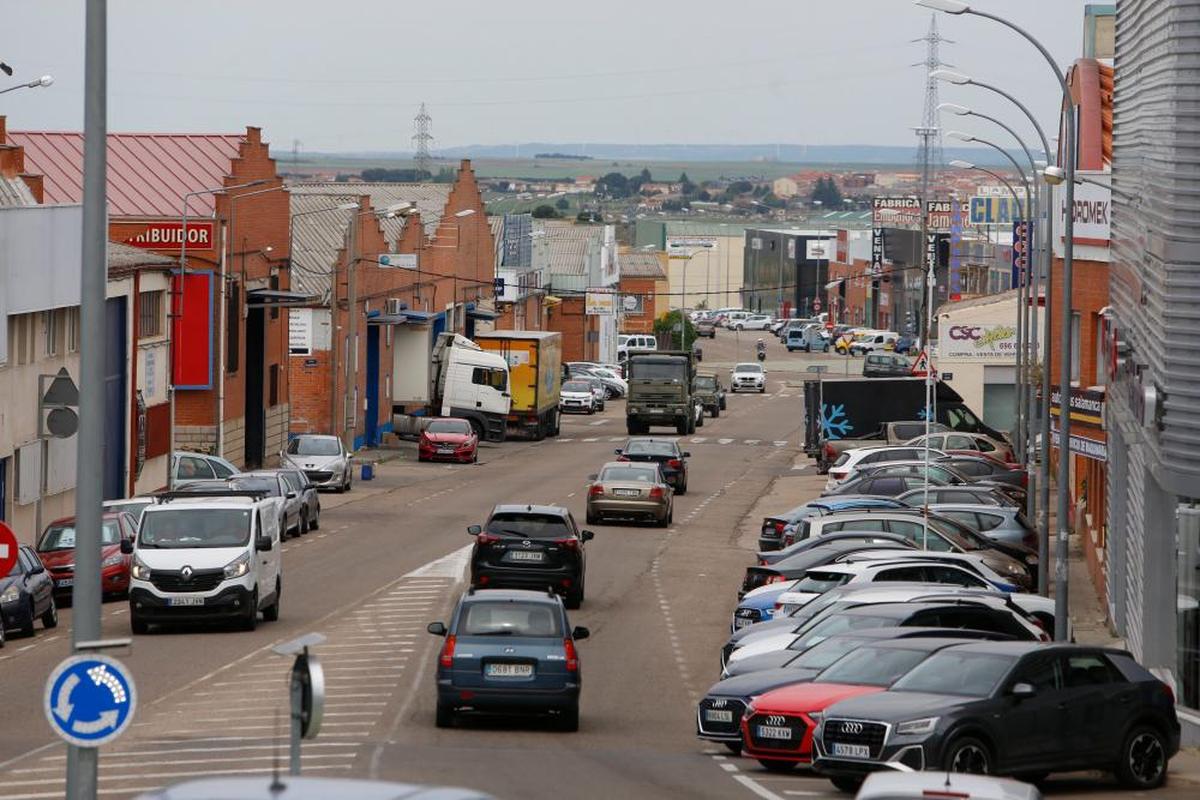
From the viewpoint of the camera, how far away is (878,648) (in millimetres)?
20578

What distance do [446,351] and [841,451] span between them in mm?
21225

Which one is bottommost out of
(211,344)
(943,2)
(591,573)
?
(591,573)

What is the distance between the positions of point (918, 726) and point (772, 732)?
98.9 inches

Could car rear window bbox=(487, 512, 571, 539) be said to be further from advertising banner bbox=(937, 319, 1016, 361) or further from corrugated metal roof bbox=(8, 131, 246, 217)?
advertising banner bbox=(937, 319, 1016, 361)

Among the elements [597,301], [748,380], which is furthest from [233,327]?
[597,301]

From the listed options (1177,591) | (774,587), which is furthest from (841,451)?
(1177,591)

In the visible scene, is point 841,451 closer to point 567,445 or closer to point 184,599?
point 567,445

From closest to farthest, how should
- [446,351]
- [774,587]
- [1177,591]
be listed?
[1177,591] → [774,587] → [446,351]

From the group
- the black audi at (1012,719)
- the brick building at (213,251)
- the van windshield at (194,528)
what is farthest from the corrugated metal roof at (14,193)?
the black audi at (1012,719)

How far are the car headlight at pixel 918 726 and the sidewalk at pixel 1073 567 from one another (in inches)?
149

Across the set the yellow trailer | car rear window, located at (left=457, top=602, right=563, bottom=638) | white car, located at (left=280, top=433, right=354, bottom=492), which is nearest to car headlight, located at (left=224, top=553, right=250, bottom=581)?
car rear window, located at (left=457, top=602, right=563, bottom=638)

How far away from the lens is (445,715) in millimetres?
22125

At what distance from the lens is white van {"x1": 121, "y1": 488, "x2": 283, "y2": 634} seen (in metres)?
29.2

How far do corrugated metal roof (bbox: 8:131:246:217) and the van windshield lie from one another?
30.9 meters
